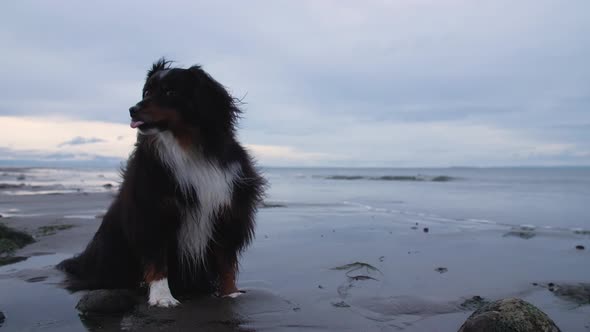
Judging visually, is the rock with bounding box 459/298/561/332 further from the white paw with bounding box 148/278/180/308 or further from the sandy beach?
the white paw with bounding box 148/278/180/308

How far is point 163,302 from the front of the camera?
12.1 ft

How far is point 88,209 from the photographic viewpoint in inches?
486

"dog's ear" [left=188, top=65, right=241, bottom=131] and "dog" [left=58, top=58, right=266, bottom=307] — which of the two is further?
"dog's ear" [left=188, top=65, right=241, bottom=131]

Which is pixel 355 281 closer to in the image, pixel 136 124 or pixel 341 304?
pixel 341 304

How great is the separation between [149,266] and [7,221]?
7225mm

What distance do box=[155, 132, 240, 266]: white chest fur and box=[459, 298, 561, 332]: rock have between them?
2.01 metres

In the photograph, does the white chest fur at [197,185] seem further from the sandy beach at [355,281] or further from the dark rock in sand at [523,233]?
the dark rock in sand at [523,233]

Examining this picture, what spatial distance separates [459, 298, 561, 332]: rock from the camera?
2830mm

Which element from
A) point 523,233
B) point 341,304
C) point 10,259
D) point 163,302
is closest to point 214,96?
point 163,302

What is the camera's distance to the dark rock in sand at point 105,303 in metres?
3.50

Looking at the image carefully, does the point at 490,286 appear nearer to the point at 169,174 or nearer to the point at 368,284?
the point at 368,284

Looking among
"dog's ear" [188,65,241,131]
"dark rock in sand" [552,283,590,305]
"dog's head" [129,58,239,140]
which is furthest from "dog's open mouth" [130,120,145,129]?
"dark rock in sand" [552,283,590,305]

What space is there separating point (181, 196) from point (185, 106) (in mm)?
709

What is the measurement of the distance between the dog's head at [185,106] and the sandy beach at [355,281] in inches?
55.2
